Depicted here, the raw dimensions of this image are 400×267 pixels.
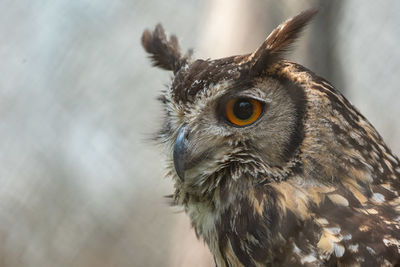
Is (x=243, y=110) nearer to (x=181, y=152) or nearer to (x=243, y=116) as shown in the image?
(x=243, y=116)

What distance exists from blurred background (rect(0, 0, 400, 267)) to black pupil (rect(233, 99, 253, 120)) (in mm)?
1645

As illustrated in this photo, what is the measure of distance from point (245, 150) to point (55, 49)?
2189 mm

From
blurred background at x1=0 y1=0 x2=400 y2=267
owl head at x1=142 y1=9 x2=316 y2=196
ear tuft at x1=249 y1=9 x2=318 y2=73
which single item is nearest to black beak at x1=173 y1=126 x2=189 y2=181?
owl head at x1=142 y1=9 x2=316 y2=196

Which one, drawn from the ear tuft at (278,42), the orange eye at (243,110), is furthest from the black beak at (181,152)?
the ear tuft at (278,42)

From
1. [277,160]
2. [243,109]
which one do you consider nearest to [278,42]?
[243,109]

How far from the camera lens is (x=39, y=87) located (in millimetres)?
3105

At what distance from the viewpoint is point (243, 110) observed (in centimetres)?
130

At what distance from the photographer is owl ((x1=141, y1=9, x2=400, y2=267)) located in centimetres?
123

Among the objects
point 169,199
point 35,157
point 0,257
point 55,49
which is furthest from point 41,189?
point 169,199

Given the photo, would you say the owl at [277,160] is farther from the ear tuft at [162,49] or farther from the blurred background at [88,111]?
the blurred background at [88,111]

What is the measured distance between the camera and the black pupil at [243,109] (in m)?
1.30

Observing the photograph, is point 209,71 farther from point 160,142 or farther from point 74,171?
point 74,171

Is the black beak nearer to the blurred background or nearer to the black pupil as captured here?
the black pupil

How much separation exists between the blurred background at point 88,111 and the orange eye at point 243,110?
1.64 metres
